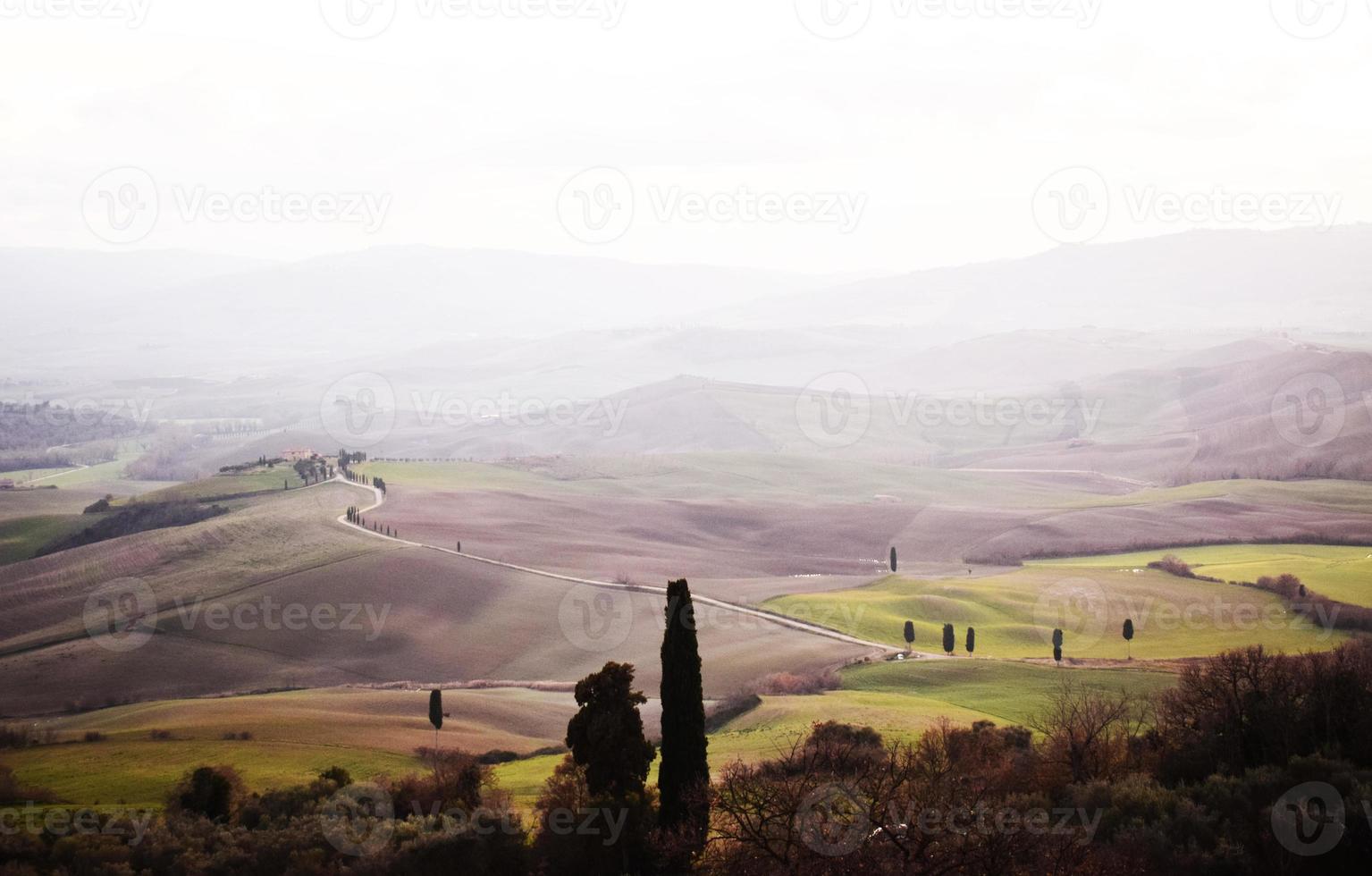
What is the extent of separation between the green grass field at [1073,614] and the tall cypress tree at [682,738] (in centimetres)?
3187

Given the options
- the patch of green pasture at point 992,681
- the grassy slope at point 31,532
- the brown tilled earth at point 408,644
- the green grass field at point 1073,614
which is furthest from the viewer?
the grassy slope at point 31,532

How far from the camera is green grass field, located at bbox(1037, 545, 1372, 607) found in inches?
2773

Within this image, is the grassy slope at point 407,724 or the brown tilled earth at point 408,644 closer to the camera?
the grassy slope at point 407,724

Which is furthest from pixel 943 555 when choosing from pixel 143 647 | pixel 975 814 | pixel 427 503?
pixel 975 814

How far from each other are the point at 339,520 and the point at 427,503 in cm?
1247

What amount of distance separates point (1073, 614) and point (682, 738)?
147ft

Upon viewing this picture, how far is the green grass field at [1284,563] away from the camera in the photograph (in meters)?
70.4

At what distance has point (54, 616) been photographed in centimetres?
7019

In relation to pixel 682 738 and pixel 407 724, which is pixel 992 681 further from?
pixel 682 738

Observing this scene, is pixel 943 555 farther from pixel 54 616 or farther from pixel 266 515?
pixel 54 616

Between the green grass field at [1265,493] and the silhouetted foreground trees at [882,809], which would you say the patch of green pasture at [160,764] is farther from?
the green grass field at [1265,493]

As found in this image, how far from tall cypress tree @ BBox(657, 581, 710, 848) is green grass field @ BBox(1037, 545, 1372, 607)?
4927 centimetres

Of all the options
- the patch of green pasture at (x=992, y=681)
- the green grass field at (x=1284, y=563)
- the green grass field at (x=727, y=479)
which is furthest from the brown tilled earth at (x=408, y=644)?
the green grass field at (x=727, y=479)

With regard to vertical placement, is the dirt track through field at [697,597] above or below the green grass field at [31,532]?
below
